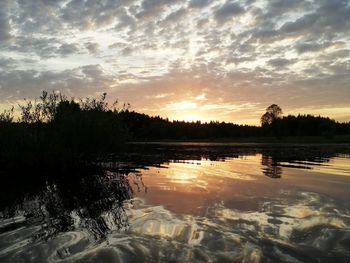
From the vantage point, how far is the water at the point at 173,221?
8602 millimetres

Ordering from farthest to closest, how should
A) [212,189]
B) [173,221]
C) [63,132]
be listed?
[63,132]
[212,189]
[173,221]

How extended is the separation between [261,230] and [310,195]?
7340mm

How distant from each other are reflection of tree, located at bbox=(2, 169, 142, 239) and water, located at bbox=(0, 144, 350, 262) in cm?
3

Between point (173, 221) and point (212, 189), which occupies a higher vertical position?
point (212, 189)

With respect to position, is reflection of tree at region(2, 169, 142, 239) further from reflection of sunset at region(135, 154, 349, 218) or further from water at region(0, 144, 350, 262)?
reflection of sunset at region(135, 154, 349, 218)

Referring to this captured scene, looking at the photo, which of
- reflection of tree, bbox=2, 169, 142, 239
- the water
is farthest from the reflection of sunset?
reflection of tree, bbox=2, 169, 142, 239

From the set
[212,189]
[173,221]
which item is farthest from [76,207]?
[212,189]

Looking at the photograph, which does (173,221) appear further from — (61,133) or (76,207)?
(61,133)

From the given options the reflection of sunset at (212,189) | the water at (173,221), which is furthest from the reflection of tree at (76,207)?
the reflection of sunset at (212,189)

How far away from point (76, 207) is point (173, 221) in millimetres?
4063

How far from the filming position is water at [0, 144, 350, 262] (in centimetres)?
860

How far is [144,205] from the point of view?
14445 millimetres

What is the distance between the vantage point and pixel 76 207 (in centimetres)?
1387

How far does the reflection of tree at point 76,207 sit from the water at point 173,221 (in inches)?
1.2
